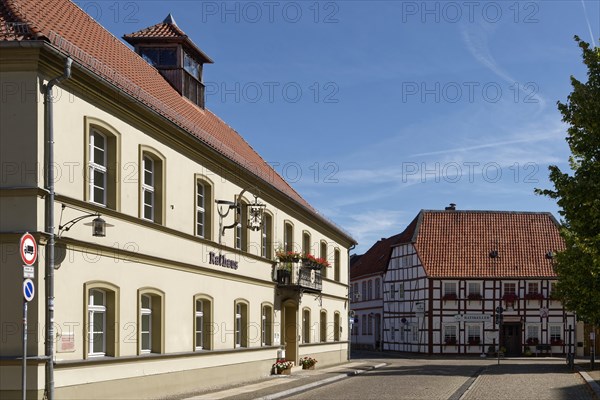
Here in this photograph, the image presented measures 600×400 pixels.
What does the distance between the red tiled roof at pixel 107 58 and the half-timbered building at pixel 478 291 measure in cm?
2657

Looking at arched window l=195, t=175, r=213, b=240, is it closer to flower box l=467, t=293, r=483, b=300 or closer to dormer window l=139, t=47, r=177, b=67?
dormer window l=139, t=47, r=177, b=67

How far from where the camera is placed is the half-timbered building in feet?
178

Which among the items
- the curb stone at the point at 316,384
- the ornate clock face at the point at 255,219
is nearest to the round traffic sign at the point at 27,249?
the curb stone at the point at 316,384

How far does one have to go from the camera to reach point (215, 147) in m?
23.5

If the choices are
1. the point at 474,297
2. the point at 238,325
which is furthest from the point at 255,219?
the point at 474,297

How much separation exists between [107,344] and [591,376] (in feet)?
64.3

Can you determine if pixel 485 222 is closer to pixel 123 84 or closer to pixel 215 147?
pixel 215 147

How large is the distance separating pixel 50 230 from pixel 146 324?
5263 mm

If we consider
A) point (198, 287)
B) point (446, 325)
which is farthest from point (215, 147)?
point (446, 325)

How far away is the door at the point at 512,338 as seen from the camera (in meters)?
54.4

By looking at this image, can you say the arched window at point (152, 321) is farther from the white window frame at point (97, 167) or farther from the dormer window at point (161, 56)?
the dormer window at point (161, 56)

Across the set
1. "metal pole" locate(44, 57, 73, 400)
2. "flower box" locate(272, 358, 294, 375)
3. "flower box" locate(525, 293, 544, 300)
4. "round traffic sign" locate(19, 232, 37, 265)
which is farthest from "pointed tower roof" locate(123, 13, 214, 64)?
"flower box" locate(525, 293, 544, 300)

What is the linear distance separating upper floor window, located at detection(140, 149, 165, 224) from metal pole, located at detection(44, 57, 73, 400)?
15.1 ft

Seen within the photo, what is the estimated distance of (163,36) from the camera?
28141mm
